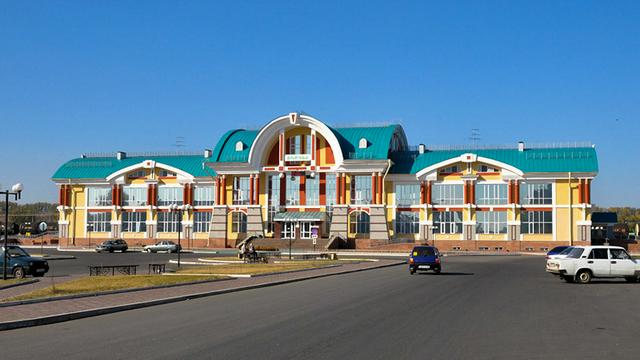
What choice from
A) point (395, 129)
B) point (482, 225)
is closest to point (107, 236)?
point (395, 129)

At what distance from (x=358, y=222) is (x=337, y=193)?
411 centimetres

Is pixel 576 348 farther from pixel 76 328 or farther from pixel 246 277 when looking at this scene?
pixel 246 277

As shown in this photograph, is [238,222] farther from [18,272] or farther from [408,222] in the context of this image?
[18,272]

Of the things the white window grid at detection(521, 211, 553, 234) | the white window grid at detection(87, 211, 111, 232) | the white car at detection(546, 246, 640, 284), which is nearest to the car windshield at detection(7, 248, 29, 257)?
the white car at detection(546, 246, 640, 284)

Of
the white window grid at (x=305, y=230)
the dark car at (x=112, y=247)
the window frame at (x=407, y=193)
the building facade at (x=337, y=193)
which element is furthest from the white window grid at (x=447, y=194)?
the dark car at (x=112, y=247)

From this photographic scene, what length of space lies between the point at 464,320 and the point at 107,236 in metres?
79.3

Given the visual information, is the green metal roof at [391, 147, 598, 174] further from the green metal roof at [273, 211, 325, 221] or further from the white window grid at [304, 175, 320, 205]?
the green metal roof at [273, 211, 325, 221]

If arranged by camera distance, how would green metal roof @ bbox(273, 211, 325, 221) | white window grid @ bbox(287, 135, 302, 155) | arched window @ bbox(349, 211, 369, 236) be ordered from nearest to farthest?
1. arched window @ bbox(349, 211, 369, 236)
2. green metal roof @ bbox(273, 211, 325, 221)
3. white window grid @ bbox(287, 135, 302, 155)

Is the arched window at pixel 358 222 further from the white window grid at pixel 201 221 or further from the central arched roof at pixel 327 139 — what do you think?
the white window grid at pixel 201 221

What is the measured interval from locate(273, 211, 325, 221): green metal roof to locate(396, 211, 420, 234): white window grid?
8.79 metres

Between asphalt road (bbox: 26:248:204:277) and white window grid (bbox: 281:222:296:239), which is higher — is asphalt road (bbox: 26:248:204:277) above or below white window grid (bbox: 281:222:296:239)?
below

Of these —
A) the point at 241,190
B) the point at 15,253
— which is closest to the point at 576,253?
the point at 15,253

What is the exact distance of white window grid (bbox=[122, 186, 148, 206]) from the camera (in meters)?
88.6

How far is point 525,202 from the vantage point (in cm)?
7631
